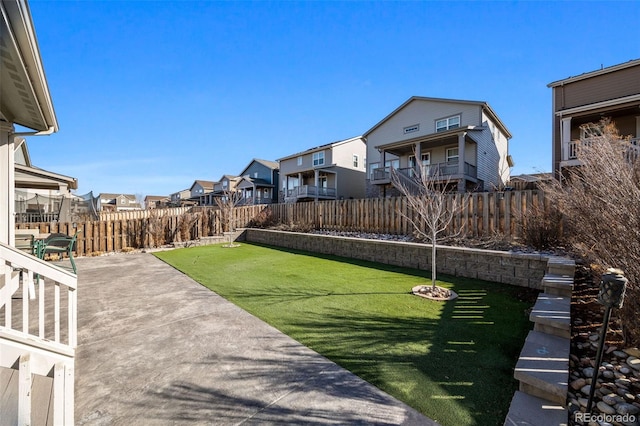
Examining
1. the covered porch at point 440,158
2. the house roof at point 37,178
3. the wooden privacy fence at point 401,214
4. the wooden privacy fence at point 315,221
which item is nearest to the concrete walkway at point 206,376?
the wooden privacy fence at point 401,214

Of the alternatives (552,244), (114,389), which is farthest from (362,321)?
(552,244)

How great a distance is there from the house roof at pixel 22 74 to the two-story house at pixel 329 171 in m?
21.3

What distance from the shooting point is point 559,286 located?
364 centimetres

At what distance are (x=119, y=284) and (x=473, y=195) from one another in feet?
31.7

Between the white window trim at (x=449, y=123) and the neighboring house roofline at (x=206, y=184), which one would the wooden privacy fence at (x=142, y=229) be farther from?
the neighboring house roofline at (x=206, y=184)

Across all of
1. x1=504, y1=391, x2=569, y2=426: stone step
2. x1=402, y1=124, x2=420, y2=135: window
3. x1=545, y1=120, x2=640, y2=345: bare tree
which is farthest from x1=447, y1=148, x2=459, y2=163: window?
x1=504, y1=391, x2=569, y2=426: stone step

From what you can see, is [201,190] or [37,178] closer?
[37,178]

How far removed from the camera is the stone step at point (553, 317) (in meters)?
2.76

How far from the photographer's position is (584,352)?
8.71 ft

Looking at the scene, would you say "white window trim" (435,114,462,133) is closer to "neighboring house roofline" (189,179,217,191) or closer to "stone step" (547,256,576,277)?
"stone step" (547,256,576,277)

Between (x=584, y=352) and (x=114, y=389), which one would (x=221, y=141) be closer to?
(x=114, y=389)

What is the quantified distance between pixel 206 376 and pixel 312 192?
23496mm

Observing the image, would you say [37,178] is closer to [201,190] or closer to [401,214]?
[401,214]

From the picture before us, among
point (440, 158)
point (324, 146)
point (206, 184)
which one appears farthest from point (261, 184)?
point (440, 158)
